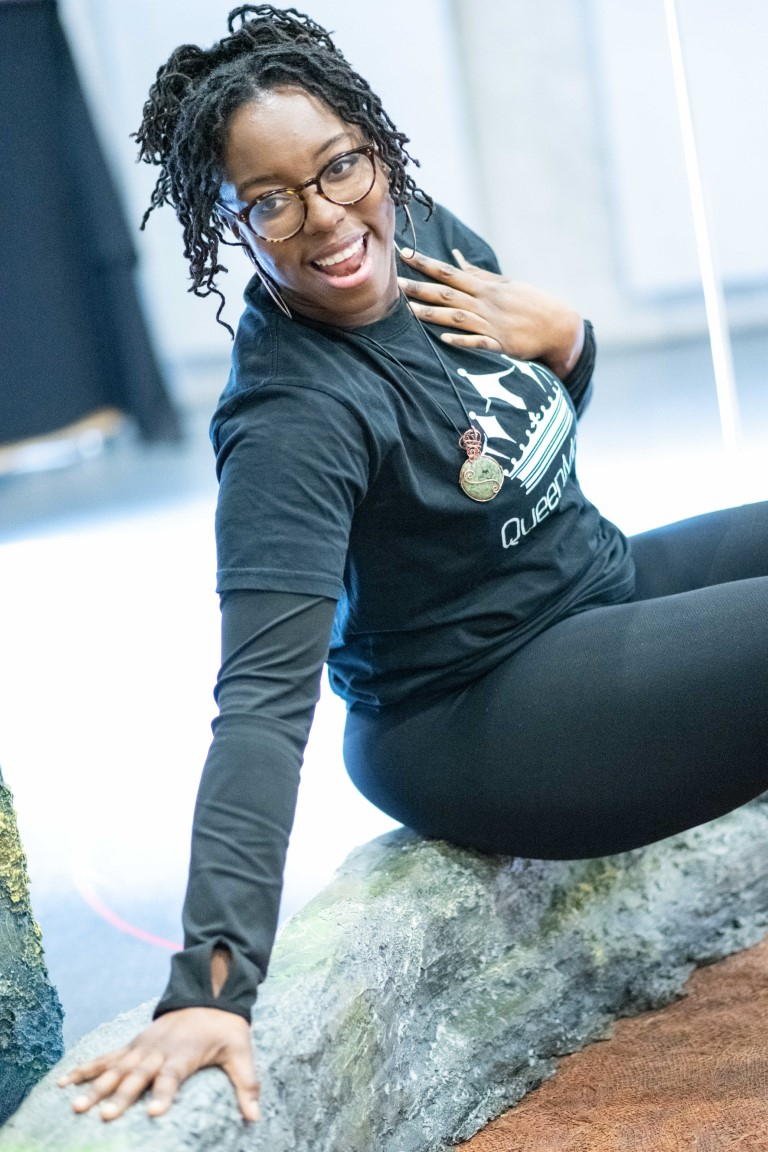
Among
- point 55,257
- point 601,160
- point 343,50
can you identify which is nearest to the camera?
point 343,50

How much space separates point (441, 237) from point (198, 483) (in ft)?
12.7

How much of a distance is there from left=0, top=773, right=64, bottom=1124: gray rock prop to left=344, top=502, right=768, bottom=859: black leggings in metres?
0.43

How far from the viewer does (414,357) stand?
1.52 m

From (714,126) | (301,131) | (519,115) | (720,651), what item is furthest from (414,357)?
(519,115)

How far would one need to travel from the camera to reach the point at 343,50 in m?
3.49

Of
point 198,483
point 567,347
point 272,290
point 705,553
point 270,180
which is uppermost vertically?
point 270,180

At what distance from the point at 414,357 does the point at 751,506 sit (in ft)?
2.06

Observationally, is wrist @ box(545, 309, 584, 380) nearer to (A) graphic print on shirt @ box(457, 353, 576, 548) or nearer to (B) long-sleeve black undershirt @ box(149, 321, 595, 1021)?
(A) graphic print on shirt @ box(457, 353, 576, 548)

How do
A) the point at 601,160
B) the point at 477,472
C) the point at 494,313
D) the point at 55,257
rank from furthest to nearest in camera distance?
the point at 55,257 < the point at 601,160 < the point at 494,313 < the point at 477,472

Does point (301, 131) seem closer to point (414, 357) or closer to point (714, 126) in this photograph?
point (414, 357)

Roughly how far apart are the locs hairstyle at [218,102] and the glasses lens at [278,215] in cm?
6

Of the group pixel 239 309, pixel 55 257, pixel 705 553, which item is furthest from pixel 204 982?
pixel 55 257

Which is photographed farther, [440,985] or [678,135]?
[678,135]

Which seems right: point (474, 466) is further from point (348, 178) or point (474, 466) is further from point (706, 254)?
point (706, 254)
